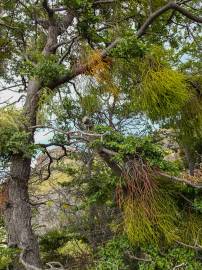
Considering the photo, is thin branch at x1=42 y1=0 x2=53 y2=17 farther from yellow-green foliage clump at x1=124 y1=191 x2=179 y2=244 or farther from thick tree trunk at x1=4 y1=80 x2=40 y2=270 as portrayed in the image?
yellow-green foliage clump at x1=124 y1=191 x2=179 y2=244

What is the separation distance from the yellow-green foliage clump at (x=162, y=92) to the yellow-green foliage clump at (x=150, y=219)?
30.6 inches

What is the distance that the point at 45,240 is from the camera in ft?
21.2

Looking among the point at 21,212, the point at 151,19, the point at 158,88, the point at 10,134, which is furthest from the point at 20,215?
the point at 151,19

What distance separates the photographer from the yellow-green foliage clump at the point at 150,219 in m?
3.30

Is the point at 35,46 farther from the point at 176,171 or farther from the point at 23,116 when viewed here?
the point at 176,171

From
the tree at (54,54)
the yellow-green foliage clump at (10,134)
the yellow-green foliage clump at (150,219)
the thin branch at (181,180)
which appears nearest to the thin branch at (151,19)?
the tree at (54,54)

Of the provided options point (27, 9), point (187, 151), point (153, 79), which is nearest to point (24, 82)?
point (27, 9)

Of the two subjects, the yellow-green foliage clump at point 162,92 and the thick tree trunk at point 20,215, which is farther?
the thick tree trunk at point 20,215

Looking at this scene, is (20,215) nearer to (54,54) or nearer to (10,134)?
(10,134)

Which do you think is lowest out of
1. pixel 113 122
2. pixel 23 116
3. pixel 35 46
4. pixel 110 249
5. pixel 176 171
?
pixel 110 249

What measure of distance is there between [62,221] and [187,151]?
11.1ft

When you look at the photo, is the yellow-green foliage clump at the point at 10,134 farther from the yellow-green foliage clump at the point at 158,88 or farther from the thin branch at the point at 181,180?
the thin branch at the point at 181,180

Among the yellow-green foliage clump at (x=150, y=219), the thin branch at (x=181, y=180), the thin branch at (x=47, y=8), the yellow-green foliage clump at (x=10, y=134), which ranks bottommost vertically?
the yellow-green foliage clump at (x=150, y=219)

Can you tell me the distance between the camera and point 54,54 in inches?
202
